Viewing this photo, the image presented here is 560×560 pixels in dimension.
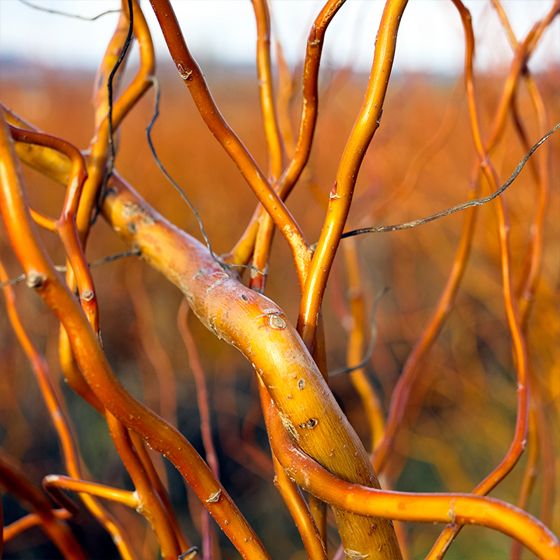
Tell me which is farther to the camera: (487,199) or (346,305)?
(346,305)

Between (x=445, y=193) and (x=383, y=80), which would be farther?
(x=445, y=193)

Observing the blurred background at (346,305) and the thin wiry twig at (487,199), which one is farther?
the blurred background at (346,305)

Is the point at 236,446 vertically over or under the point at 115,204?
under

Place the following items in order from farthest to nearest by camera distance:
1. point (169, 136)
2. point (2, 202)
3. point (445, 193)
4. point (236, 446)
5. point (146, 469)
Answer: point (169, 136)
point (445, 193)
point (236, 446)
point (146, 469)
point (2, 202)

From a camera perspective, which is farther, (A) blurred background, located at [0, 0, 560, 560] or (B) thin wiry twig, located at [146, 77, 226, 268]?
(A) blurred background, located at [0, 0, 560, 560]

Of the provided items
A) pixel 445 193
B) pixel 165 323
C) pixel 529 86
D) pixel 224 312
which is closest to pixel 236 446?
pixel 165 323

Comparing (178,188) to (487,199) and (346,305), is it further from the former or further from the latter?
(346,305)

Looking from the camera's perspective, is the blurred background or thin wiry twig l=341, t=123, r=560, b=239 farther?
the blurred background

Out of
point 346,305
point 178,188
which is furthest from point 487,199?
point 346,305

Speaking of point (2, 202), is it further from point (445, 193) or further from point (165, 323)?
point (165, 323)

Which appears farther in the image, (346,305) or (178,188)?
(346,305)

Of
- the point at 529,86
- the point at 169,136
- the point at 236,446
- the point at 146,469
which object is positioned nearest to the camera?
the point at 146,469
